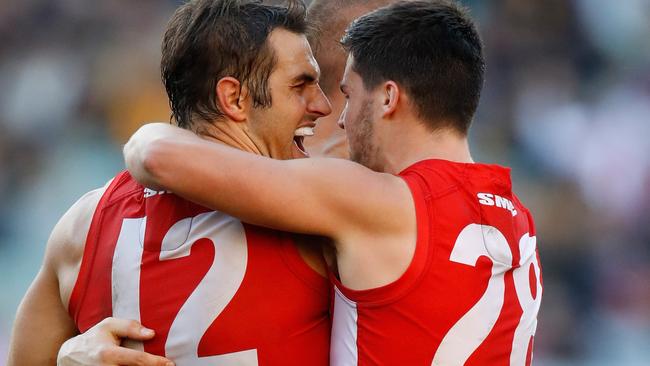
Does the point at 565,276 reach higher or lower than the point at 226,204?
lower

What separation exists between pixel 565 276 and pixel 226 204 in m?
4.71

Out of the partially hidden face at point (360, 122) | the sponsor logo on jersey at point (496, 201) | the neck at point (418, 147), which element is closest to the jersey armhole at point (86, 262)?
the partially hidden face at point (360, 122)

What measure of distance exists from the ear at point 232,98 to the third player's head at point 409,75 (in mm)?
361

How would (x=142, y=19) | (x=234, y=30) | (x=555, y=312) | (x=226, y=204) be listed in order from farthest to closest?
(x=142, y=19) → (x=555, y=312) → (x=234, y=30) → (x=226, y=204)

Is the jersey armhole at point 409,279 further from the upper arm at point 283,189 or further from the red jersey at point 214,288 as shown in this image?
the red jersey at point 214,288

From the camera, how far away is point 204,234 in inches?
122

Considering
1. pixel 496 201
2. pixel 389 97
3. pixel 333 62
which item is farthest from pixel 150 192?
pixel 333 62

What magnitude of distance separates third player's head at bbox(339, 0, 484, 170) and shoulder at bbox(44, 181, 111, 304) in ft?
2.89

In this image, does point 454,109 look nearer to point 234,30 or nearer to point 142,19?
point 234,30

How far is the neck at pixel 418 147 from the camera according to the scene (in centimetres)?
326

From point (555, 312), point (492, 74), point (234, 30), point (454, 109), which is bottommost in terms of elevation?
point (555, 312)

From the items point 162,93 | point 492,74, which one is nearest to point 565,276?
point 492,74

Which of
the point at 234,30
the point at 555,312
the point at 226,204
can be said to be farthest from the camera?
the point at 555,312

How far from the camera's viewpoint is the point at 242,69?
3262mm
